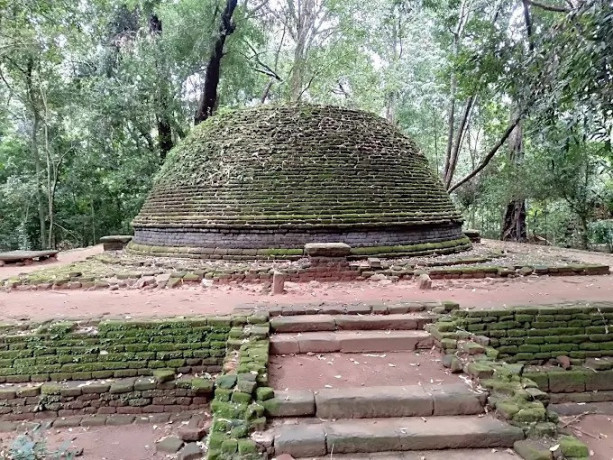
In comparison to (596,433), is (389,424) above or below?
above

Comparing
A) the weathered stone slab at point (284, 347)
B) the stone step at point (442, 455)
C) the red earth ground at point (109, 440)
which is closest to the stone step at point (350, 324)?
the weathered stone slab at point (284, 347)

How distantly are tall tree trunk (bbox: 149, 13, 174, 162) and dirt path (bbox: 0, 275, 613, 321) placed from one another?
1000cm

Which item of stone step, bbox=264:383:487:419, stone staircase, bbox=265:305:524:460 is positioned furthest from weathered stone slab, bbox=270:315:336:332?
stone step, bbox=264:383:487:419

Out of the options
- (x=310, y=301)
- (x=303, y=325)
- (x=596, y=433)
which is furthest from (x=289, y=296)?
(x=596, y=433)

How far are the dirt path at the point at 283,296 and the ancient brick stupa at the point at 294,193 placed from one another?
1787 mm

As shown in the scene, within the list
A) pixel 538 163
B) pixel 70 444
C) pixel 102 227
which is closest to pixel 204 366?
pixel 70 444

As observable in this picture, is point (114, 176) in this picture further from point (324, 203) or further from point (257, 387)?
point (257, 387)

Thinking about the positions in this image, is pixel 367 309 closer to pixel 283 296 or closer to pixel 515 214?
pixel 283 296

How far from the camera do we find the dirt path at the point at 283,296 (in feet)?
18.9

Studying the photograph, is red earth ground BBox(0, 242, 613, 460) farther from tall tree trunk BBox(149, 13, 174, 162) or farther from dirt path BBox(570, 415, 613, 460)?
tall tree trunk BBox(149, 13, 174, 162)

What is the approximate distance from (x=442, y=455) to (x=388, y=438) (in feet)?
1.29

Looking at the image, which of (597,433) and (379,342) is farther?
(379,342)

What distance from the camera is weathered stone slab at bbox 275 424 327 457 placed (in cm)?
295

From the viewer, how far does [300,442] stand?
2984 mm
